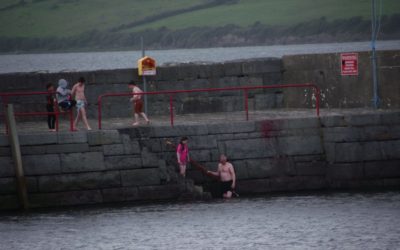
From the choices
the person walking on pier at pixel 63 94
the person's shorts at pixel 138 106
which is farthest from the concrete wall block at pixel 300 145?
the person walking on pier at pixel 63 94

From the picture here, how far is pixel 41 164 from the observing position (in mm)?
28328

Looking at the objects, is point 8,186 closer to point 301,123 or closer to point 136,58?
point 301,123

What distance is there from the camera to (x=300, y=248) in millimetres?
24641

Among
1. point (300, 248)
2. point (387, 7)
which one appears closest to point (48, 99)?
point (300, 248)

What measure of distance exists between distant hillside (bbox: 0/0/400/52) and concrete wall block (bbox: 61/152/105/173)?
303 ft

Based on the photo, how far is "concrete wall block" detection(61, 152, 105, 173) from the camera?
28375 millimetres

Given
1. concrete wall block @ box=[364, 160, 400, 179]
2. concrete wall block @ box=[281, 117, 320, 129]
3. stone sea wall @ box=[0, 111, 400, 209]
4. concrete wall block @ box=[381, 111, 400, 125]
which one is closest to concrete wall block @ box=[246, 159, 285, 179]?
stone sea wall @ box=[0, 111, 400, 209]

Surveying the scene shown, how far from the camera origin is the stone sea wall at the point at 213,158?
93.1 ft

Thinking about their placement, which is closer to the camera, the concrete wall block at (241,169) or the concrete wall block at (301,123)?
the concrete wall block at (241,169)

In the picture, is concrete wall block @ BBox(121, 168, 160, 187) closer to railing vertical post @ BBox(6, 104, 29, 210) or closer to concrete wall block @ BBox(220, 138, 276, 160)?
concrete wall block @ BBox(220, 138, 276, 160)

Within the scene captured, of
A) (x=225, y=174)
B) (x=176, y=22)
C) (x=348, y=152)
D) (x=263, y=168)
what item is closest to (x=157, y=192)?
(x=225, y=174)

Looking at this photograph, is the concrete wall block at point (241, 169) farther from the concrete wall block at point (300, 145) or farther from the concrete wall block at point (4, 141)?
the concrete wall block at point (4, 141)

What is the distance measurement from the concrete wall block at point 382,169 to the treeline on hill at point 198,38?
9619 cm

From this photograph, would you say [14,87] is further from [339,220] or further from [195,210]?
[339,220]
